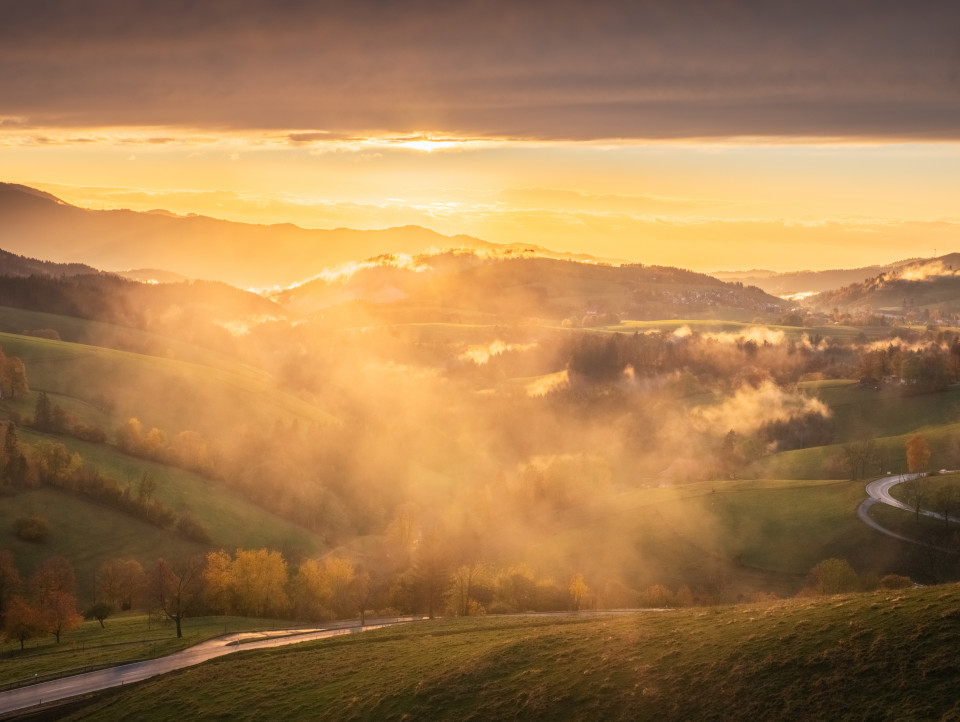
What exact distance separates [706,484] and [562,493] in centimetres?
3125

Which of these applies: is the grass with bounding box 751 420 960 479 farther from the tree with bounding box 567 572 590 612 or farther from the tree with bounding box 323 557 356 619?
the tree with bounding box 323 557 356 619

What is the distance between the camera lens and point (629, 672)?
4947cm

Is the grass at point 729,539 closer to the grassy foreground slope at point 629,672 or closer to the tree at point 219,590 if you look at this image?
the tree at point 219,590

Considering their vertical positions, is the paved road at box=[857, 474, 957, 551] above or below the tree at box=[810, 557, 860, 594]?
above

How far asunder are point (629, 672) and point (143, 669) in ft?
155

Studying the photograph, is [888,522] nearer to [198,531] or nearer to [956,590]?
[956,590]

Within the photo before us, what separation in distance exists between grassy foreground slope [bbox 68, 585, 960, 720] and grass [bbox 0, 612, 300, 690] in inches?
471

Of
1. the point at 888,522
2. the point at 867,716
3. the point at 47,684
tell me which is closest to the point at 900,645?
the point at 867,716

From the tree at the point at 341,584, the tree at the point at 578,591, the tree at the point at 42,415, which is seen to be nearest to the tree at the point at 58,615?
the tree at the point at 341,584

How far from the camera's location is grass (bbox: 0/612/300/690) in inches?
3091

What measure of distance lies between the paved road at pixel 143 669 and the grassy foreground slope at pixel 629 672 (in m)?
3.89

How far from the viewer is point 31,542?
13862cm

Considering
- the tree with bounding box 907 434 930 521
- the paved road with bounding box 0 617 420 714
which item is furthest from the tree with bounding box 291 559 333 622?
the tree with bounding box 907 434 930 521

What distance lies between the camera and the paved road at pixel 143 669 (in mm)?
68750
